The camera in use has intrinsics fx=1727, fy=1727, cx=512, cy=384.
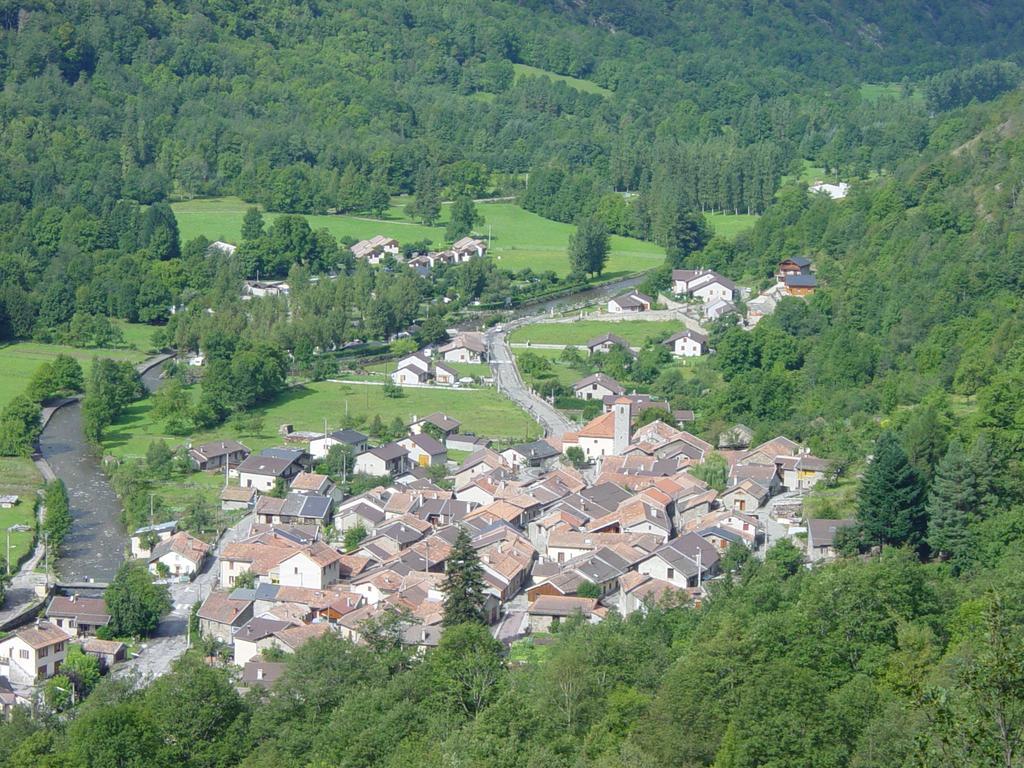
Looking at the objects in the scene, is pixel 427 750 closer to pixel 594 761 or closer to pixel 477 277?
pixel 594 761

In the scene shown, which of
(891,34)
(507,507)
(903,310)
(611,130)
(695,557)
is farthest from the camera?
(891,34)

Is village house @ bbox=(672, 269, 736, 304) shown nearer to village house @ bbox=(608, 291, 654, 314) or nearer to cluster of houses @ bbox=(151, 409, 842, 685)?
village house @ bbox=(608, 291, 654, 314)

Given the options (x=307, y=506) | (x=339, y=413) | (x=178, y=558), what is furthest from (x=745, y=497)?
(x=339, y=413)

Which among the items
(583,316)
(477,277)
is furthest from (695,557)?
(477,277)

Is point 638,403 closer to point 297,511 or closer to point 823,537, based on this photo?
point 297,511

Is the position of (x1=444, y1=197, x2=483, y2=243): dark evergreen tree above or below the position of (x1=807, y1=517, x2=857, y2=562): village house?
below

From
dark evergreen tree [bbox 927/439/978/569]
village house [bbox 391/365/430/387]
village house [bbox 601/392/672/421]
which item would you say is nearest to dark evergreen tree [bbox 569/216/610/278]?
village house [bbox 391/365/430/387]

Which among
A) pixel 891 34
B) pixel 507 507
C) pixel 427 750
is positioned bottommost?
pixel 891 34
